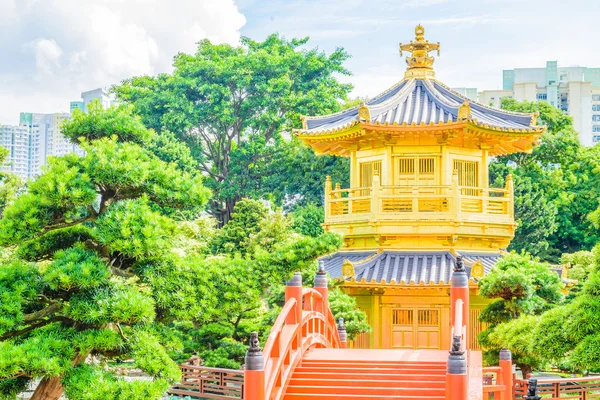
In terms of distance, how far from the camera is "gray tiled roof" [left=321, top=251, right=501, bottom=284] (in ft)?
47.9

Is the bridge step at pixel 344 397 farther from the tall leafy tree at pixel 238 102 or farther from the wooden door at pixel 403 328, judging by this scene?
the tall leafy tree at pixel 238 102

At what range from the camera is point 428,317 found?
15.3 metres

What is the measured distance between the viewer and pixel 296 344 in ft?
32.9

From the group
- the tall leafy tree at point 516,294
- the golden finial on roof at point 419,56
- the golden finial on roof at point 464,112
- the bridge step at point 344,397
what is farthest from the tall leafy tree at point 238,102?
the bridge step at point 344,397

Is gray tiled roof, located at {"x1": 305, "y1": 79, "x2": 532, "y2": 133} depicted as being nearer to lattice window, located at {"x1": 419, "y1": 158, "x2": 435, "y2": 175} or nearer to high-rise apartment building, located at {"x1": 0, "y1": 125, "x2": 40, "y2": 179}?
lattice window, located at {"x1": 419, "y1": 158, "x2": 435, "y2": 175}

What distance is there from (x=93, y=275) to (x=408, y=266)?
8352mm

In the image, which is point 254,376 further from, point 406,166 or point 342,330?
point 406,166

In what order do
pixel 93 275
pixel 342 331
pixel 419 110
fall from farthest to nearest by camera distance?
1. pixel 419 110
2. pixel 342 331
3. pixel 93 275

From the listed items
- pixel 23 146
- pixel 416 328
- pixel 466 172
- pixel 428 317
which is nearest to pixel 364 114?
pixel 466 172

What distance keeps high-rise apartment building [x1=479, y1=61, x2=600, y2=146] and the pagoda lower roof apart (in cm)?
4696

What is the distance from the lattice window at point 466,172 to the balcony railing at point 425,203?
0.62 feet

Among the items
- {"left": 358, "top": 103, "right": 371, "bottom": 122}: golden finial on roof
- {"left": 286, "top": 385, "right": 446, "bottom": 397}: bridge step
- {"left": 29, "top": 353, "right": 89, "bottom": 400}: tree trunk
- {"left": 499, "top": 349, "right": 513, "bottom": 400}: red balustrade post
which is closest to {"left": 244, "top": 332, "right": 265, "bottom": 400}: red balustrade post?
{"left": 286, "top": 385, "right": 446, "bottom": 397}: bridge step

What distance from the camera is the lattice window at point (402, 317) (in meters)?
15.3

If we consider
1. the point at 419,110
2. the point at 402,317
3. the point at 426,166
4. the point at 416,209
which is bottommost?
the point at 402,317
